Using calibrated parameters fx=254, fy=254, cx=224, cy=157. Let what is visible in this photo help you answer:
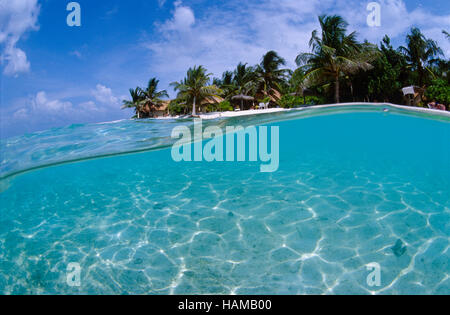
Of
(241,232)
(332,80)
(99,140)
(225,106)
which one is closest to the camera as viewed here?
(241,232)

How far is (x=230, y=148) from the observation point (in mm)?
21312

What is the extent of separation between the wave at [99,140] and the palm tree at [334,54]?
6375mm

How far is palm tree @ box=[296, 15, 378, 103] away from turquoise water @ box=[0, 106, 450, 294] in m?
15.2

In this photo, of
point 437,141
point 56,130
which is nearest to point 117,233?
point 56,130

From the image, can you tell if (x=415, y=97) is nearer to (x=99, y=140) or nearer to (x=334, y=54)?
(x=334, y=54)

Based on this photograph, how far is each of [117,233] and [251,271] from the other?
11.7 feet

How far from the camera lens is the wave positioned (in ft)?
44.3

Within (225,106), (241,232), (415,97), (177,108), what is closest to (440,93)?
(415,97)

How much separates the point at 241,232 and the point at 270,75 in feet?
116

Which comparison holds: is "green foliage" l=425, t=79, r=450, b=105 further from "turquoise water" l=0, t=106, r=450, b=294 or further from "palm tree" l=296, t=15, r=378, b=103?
"turquoise water" l=0, t=106, r=450, b=294

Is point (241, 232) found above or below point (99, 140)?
below

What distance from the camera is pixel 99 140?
14859mm

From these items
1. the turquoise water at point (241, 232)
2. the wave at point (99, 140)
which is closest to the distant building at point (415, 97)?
the wave at point (99, 140)

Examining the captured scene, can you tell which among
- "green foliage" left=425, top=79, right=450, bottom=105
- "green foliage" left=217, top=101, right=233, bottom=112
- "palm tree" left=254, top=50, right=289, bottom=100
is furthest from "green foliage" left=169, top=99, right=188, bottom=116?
"green foliage" left=425, top=79, right=450, bottom=105
